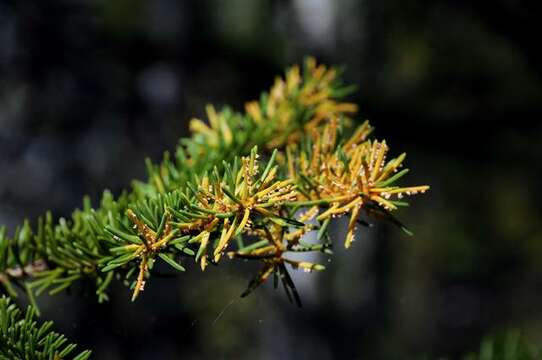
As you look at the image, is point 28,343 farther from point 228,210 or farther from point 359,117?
point 359,117

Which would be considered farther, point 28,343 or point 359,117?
point 359,117

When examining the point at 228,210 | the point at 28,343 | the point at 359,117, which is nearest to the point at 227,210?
the point at 228,210

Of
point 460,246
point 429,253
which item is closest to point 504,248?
point 460,246

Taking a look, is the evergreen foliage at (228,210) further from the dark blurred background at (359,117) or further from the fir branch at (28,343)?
the dark blurred background at (359,117)

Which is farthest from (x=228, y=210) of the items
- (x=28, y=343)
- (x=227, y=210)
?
(x=28, y=343)

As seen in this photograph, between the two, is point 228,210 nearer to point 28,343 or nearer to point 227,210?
point 227,210

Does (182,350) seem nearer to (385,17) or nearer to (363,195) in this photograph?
(385,17)

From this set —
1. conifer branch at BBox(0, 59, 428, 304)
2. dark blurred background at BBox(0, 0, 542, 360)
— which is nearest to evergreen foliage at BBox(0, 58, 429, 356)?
conifer branch at BBox(0, 59, 428, 304)

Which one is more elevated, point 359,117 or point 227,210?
point 359,117

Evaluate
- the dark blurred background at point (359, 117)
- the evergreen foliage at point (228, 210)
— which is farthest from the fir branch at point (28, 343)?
the dark blurred background at point (359, 117)
